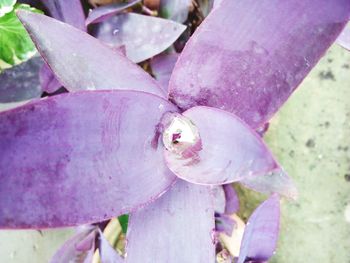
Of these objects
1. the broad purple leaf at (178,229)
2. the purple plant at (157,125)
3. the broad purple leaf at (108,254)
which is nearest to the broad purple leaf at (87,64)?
the purple plant at (157,125)

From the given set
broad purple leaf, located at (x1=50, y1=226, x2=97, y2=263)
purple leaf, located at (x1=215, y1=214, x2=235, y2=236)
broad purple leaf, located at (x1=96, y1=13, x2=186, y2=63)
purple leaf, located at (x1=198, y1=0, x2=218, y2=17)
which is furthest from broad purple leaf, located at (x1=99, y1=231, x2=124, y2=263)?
purple leaf, located at (x1=198, y1=0, x2=218, y2=17)

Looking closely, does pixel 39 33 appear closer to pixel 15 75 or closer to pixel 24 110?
pixel 24 110

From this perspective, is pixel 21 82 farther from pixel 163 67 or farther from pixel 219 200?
pixel 219 200

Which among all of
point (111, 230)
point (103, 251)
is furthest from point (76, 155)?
point (111, 230)

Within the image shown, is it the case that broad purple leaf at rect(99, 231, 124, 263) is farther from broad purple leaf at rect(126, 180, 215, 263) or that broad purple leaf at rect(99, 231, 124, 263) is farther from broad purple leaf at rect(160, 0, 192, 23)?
broad purple leaf at rect(160, 0, 192, 23)

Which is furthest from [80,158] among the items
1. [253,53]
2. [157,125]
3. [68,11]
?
[68,11]
